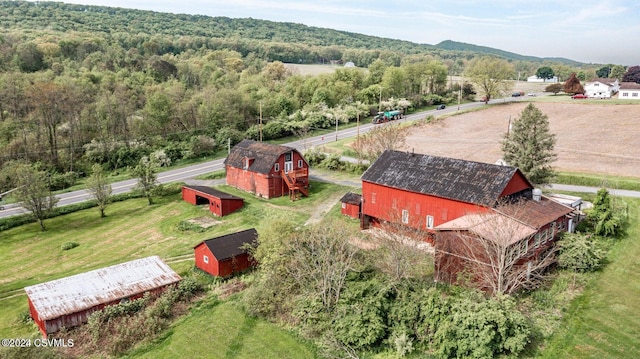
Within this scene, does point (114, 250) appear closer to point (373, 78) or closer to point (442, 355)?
point (442, 355)

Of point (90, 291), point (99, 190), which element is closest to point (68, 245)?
point (99, 190)

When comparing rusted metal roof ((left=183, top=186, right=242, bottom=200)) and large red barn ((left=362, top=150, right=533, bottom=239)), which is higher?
large red barn ((left=362, top=150, right=533, bottom=239))

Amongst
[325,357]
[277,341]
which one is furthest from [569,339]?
[277,341]

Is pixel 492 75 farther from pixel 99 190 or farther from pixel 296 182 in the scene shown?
pixel 99 190

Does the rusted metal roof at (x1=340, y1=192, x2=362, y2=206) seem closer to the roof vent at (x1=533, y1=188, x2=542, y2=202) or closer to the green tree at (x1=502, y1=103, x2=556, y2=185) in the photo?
the green tree at (x1=502, y1=103, x2=556, y2=185)

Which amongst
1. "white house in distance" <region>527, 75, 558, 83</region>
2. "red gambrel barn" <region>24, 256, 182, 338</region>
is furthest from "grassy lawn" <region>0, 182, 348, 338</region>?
"white house in distance" <region>527, 75, 558, 83</region>

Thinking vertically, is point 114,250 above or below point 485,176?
below

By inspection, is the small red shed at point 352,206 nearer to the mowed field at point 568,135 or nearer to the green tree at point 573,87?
the mowed field at point 568,135
